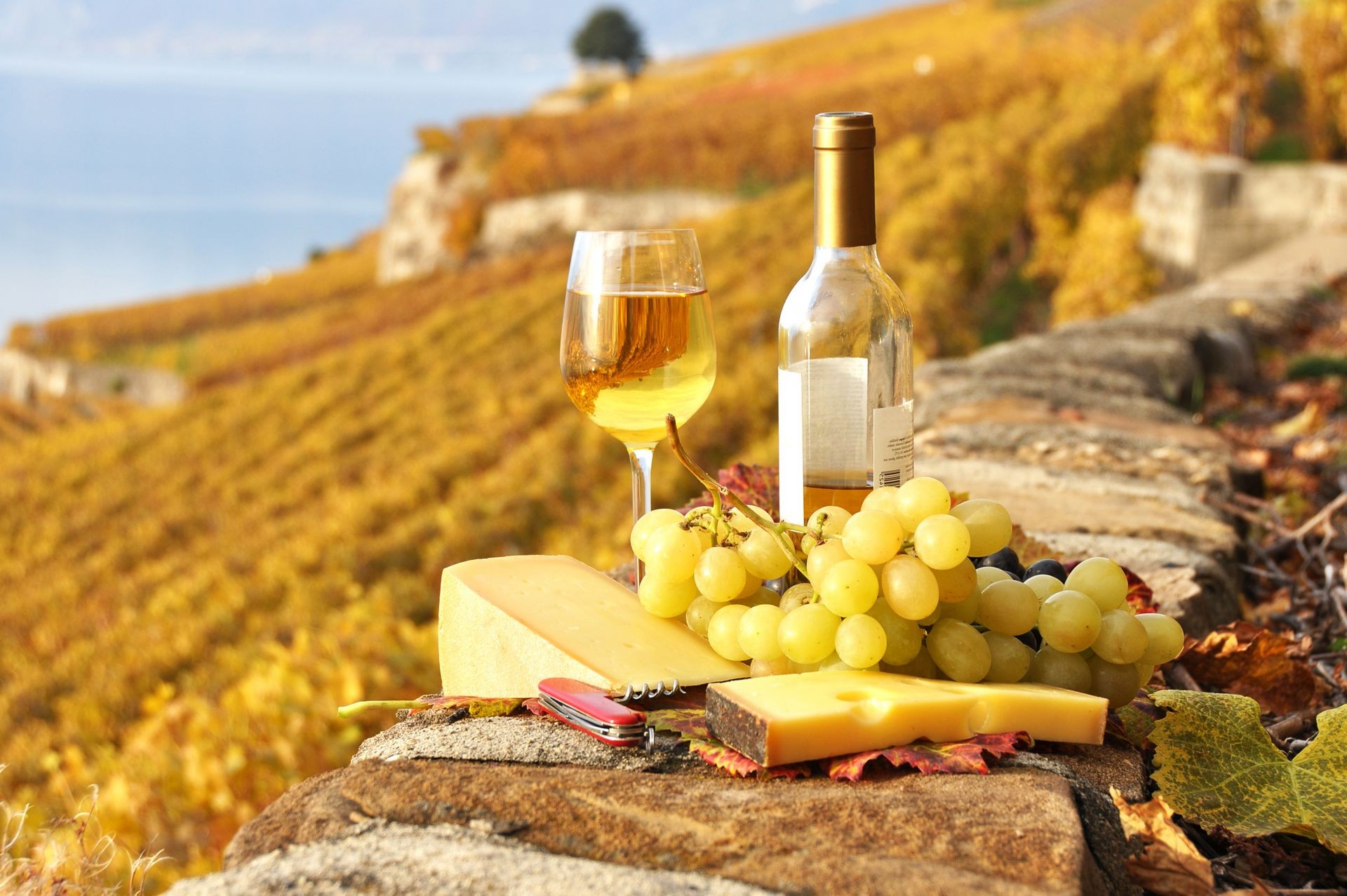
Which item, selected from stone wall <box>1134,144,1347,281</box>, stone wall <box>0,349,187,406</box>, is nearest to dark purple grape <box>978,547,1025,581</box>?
stone wall <box>1134,144,1347,281</box>

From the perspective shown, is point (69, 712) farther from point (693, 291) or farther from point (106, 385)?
point (106, 385)

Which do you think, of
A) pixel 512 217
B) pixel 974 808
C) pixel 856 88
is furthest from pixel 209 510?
pixel 856 88

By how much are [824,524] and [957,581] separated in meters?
0.18

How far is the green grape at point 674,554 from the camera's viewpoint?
4.76ft

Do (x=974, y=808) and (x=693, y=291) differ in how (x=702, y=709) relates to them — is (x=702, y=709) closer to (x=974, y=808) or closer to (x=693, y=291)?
(x=974, y=808)

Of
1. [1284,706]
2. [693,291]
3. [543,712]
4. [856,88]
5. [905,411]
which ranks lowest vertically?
[1284,706]

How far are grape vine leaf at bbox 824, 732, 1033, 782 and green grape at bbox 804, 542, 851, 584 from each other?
0.69 ft

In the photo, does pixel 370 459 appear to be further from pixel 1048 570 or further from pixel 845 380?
pixel 1048 570

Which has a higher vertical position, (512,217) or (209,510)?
(512,217)

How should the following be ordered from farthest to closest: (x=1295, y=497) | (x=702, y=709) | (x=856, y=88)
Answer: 1. (x=856, y=88)
2. (x=1295, y=497)
3. (x=702, y=709)

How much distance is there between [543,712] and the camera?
1.37 metres

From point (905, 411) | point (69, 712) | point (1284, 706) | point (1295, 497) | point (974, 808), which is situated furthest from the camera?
point (69, 712)

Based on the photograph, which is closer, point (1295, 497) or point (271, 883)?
point (271, 883)

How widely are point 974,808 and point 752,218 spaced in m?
15.3
